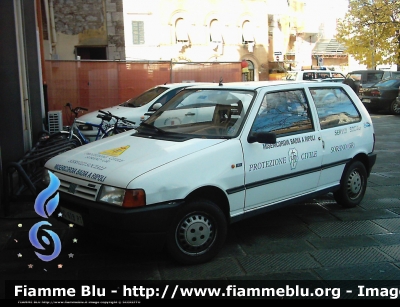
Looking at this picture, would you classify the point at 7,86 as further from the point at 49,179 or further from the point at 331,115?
the point at 331,115

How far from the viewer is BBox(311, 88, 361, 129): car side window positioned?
553cm

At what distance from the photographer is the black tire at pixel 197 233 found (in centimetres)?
409

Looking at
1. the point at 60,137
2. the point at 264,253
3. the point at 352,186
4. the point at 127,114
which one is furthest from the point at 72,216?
the point at 127,114

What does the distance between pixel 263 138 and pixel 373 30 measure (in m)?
25.5

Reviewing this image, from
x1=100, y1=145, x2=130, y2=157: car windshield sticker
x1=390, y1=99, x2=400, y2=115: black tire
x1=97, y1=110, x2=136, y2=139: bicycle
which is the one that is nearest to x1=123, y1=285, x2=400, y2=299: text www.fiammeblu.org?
x1=100, y1=145, x2=130, y2=157: car windshield sticker

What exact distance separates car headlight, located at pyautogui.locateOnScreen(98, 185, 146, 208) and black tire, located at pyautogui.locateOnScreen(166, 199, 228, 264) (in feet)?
1.31

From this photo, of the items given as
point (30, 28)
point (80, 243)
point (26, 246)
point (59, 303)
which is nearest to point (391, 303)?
point (59, 303)

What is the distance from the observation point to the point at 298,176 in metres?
5.08

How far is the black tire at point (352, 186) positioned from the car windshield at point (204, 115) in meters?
1.89

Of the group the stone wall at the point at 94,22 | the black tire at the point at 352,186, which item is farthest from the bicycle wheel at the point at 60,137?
the stone wall at the point at 94,22

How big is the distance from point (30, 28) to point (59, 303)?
697 centimetres

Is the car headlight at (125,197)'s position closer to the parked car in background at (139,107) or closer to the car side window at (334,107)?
the car side window at (334,107)

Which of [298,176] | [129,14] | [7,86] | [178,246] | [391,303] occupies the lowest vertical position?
[391,303]

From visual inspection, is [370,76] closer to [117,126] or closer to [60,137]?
[117,126]
